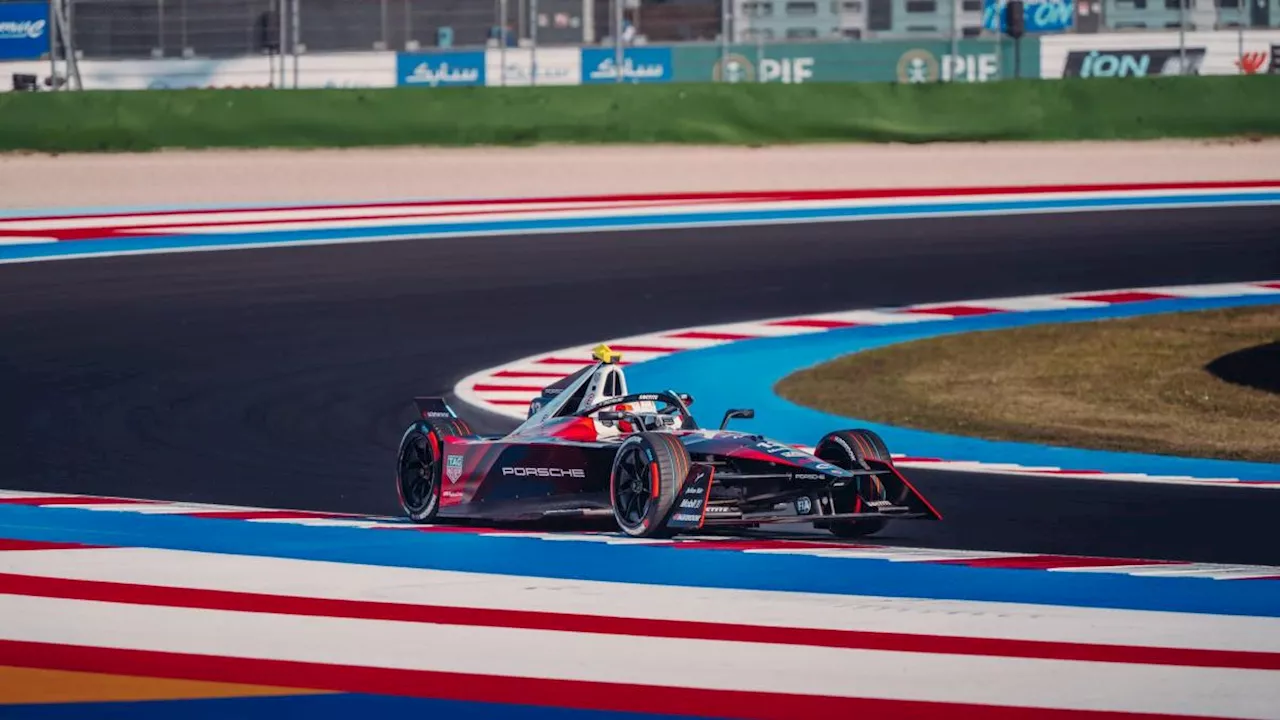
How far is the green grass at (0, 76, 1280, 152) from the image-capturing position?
26469mm

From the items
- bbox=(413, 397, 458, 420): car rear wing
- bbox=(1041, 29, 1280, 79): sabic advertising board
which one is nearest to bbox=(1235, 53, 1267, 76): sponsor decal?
bbox=(1041, 29, 1280, 79): sabic advertising board

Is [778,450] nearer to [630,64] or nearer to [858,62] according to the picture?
[858,62]

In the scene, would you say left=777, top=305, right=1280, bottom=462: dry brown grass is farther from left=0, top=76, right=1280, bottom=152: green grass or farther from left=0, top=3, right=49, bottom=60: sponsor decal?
left=0, top=3, right=49, bottom=60: sponsor decal

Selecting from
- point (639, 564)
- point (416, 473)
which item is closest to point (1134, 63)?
point (416, 473)

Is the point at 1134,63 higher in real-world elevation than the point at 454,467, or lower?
higher

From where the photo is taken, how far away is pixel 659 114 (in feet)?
91.2

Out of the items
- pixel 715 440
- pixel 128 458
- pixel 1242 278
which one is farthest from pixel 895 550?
pixel 1242 278

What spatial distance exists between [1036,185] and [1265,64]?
4.56m

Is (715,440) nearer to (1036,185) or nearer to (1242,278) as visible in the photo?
(1242,278)

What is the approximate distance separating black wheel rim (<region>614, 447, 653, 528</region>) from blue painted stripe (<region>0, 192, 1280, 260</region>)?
42.9 ft

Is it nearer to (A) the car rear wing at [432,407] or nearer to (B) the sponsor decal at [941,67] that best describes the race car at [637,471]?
(A) the car rear wing at [432,407]

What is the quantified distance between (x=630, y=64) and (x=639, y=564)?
23954 millimetres

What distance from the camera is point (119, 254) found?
69.4 ft

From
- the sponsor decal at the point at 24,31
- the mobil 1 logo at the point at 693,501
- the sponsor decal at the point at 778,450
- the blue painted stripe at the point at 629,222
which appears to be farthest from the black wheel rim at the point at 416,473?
the sponsor decal at the point at 24,31
